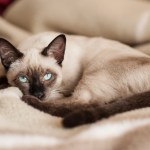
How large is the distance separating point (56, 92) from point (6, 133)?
0.71 m

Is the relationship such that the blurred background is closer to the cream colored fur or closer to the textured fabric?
the textured fabric

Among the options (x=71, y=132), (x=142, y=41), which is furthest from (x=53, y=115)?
(x=142, y=41)

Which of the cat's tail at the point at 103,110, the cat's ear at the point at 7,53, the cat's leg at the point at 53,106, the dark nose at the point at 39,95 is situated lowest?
the dark nose at the point at 39,95

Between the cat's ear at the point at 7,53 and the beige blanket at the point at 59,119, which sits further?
the cat's ear at the point at 7,53

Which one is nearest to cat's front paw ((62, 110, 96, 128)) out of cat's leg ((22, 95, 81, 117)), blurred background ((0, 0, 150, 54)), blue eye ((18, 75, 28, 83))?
A: cat's leg ((22, 95, 81, 117))

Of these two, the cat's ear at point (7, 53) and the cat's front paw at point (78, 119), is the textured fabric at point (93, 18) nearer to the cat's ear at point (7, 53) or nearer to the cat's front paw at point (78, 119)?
the cat's ear at point (7, 53)

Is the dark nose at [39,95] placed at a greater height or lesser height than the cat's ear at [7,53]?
lesser

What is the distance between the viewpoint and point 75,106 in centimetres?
152

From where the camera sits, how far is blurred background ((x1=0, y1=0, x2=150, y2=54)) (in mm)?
2258

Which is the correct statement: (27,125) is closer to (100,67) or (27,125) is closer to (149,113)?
(149,113)

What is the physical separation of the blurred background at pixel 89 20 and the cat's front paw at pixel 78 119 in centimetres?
101

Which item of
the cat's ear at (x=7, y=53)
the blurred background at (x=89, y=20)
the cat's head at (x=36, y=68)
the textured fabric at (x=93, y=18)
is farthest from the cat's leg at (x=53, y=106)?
the textured fabric at (x=93, y=18)

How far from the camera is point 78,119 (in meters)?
1.18

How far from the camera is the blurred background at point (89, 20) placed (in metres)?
2.26
